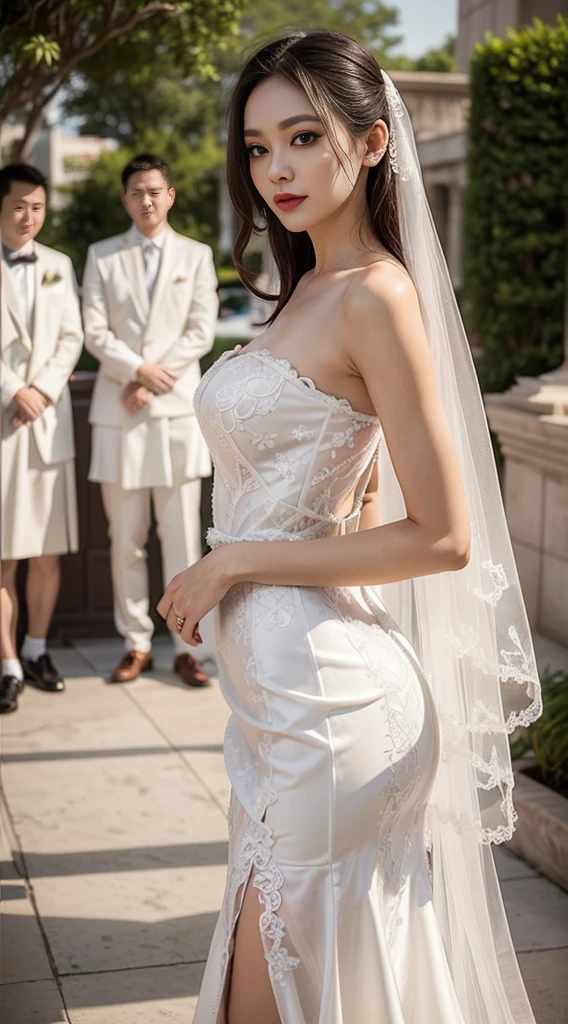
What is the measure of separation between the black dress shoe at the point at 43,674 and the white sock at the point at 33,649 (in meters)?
0.02

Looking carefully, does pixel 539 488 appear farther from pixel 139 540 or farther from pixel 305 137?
pixel 305 137

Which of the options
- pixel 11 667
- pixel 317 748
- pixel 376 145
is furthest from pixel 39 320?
pixel 317 748

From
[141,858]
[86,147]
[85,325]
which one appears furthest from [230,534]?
[86,147]

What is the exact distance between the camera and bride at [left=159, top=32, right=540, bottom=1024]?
1.95 meters

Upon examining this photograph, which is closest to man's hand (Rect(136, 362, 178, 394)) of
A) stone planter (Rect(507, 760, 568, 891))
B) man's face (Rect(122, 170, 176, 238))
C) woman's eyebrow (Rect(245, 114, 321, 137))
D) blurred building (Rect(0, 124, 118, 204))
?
stone planter (Rect(507, 760, 568, 891))

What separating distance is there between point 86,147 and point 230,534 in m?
43.4

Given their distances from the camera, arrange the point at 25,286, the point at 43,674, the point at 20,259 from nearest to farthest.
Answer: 1. the point at 20,259
2. the point at 25,286
3. the point at 43,674

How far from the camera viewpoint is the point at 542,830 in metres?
3.80

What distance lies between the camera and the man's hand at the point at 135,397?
5.76 meters

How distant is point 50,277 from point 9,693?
6.02 ft

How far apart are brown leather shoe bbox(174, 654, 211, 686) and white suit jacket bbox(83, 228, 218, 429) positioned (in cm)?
123

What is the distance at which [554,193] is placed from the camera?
8.80m

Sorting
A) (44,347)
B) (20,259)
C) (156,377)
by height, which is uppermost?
(20,259)

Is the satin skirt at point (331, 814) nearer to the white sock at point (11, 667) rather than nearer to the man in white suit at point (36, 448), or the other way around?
the man in white suit at point (36, 448)
